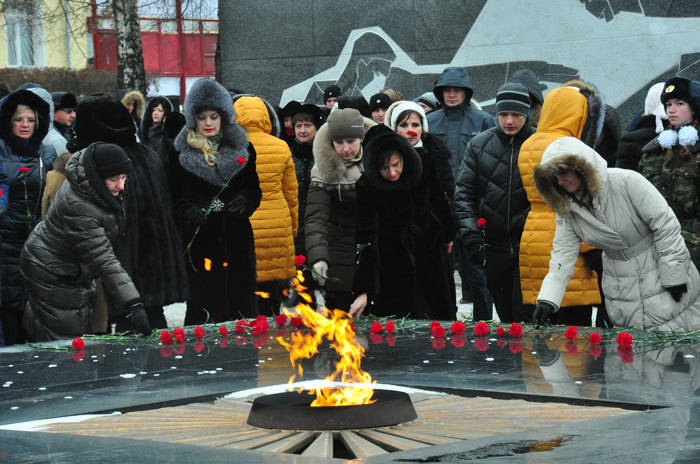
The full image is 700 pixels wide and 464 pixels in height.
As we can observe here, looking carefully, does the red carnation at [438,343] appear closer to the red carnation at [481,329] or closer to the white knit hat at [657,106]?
the red carnation at [481,329]

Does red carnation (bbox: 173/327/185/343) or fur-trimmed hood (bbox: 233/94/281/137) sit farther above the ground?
fur-trimmed hood (bbox: 233/94/281/137)

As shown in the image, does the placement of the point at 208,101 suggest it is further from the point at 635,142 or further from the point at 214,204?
the point at 635,142

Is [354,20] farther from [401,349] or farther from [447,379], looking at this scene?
[447,379]

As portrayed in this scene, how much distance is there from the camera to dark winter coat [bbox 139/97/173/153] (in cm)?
1361

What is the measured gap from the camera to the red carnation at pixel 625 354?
735cm

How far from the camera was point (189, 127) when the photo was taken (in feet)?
34.4

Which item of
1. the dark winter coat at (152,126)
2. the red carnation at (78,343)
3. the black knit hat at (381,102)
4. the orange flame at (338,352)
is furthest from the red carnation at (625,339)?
the dark winter coat at (152,126)

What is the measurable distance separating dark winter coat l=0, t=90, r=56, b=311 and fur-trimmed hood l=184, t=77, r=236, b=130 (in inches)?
51.9

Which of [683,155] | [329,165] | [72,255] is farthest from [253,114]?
[683,155]

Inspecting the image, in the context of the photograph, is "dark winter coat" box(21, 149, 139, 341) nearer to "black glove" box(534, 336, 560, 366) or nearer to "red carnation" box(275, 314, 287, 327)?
"red carnation" box(275, 314, 287, 327)

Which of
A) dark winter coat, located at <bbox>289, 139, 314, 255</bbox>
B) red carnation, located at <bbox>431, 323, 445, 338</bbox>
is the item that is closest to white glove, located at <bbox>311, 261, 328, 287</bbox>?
red carnation, located at <bbox>431, 323, 445, 338</bbox>

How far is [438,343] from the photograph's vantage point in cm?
845

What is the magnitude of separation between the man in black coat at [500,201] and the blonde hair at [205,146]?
6.69ft

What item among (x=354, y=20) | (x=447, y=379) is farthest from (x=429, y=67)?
(x=447, y=379)
